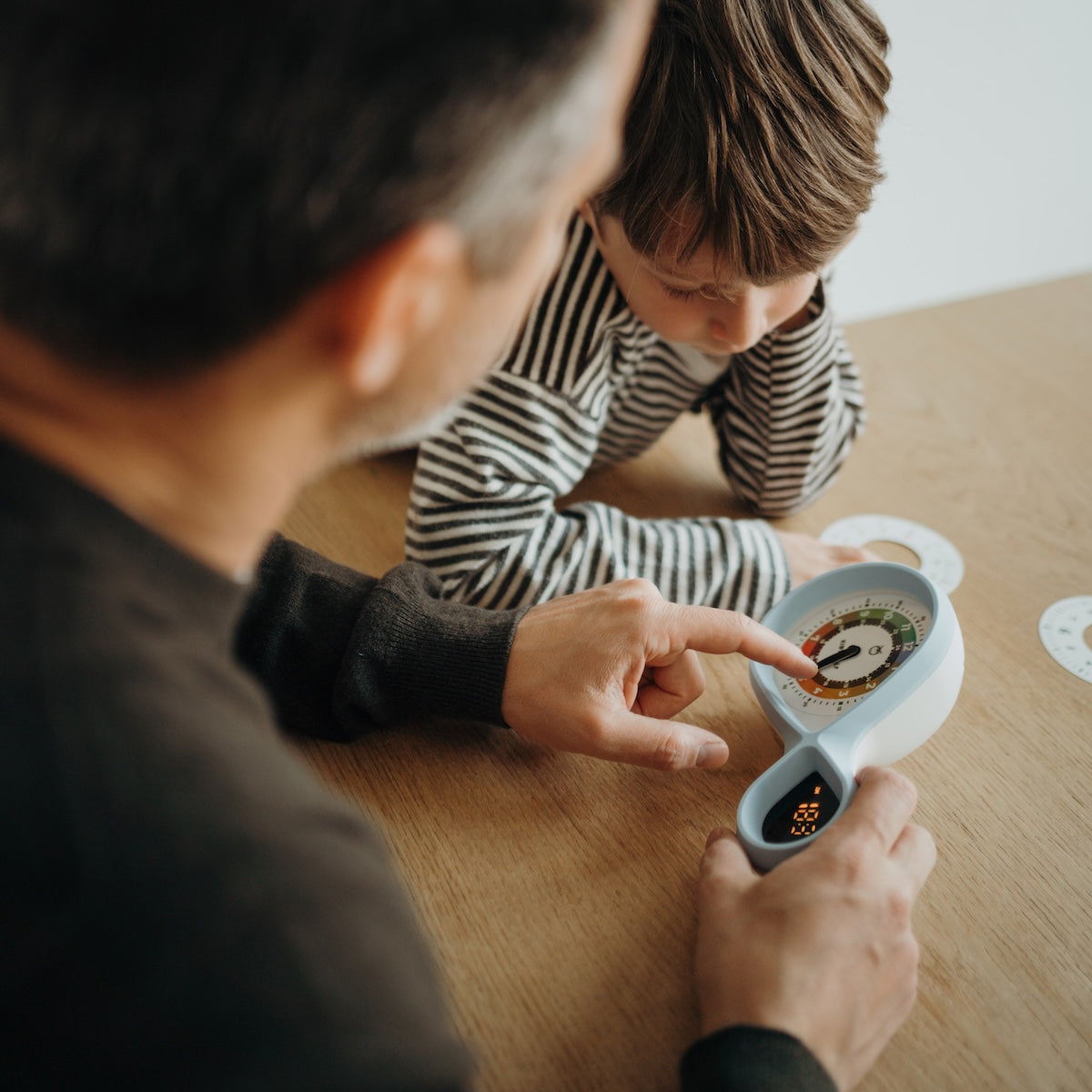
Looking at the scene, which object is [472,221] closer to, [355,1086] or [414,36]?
[414,36]

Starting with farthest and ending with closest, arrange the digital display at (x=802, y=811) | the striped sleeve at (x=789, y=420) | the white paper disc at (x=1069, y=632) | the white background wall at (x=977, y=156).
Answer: the white background wall at (x=977, y=156)
the striped sleeve at (x=789, y=420)
the white paper disc at (x=1069, y=632)
the digital display at (x=802, y=811)

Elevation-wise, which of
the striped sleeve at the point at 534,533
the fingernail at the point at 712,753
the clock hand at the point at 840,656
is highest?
the clock hand at the point at 840,656

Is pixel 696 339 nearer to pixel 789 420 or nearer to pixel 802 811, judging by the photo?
pixel 789 420

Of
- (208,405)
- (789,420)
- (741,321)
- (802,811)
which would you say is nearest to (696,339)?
(741,321)

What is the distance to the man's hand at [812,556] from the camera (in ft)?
2.62

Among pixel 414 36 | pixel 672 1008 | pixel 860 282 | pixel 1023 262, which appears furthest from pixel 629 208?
pixel 1023 262

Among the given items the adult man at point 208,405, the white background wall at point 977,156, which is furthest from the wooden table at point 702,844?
the white background wall at point 977,156

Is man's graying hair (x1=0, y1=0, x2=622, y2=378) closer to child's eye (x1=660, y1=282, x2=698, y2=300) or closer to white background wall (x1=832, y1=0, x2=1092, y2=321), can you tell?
child's eye (x1=660, y1=282, x2=698, y2=300)

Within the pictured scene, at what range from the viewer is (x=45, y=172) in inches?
12.2

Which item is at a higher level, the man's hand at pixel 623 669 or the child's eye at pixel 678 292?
the child's eye at pixel 678 292

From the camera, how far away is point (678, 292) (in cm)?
75

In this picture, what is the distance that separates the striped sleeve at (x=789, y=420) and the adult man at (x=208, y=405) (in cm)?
52

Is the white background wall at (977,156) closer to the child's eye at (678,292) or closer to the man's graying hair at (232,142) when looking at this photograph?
the child's eye at (678,292)

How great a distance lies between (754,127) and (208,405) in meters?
0.44
